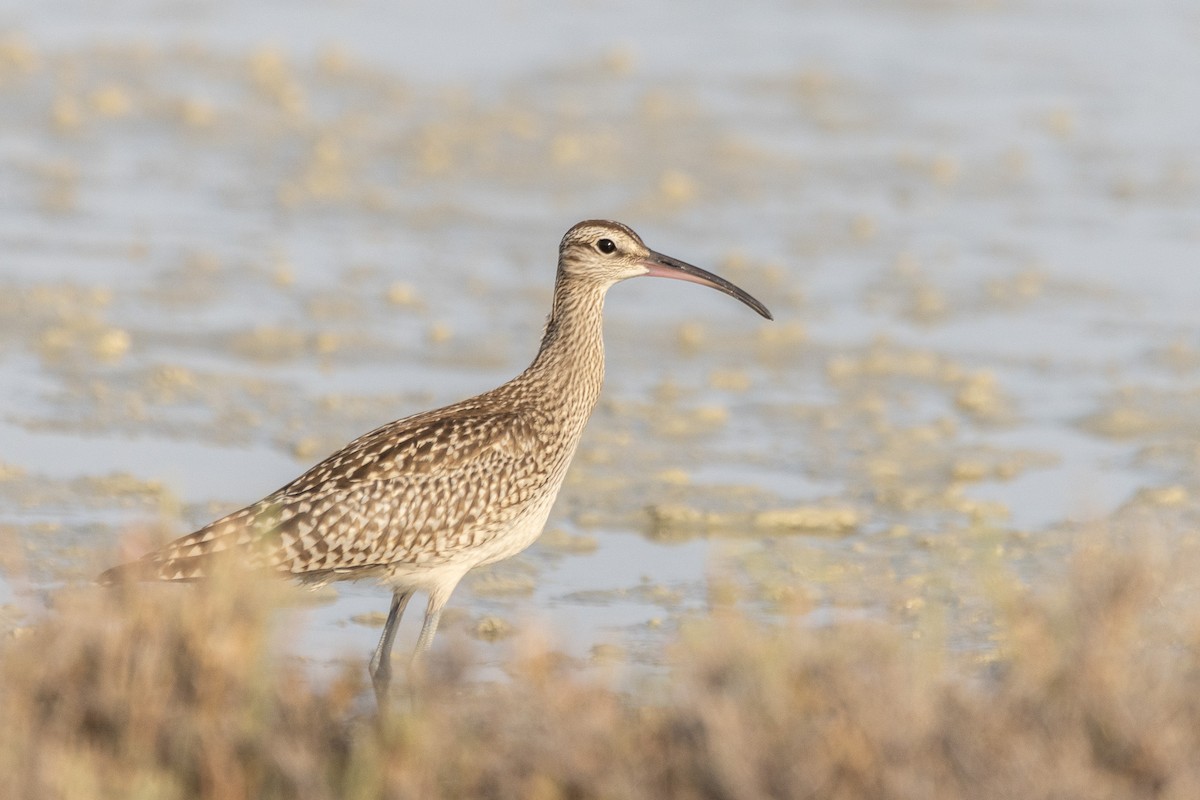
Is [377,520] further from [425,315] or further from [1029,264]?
[1029,264]

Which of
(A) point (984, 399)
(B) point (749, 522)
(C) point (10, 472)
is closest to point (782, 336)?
(A) point (984, 399)

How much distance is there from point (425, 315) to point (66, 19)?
26.6ft

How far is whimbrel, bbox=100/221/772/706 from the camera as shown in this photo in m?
7.34

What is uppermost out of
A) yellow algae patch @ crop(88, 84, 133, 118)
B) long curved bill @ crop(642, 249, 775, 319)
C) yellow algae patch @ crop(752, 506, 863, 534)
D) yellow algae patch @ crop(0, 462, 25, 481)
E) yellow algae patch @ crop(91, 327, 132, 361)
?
yellow algae patch @ crop(88, 84, 133, 118)

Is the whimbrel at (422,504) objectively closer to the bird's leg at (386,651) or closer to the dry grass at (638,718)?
the bird's leg at (386,651)

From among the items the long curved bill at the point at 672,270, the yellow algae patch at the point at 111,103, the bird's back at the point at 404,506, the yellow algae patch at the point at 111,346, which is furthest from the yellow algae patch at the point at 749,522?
the yellow algae patch at the point at 111,103

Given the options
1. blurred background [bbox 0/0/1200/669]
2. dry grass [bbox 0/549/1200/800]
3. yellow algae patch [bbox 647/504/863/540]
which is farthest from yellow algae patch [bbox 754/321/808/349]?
dry grass [bbox 0/549/1200/800]

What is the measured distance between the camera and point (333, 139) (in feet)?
53.1

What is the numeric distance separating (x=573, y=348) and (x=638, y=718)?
2.55 metres

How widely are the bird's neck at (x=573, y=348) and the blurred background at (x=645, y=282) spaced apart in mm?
824

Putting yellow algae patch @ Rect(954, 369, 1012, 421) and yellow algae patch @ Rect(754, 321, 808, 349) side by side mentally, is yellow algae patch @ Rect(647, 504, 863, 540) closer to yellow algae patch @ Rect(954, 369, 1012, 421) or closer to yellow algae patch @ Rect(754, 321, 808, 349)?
yellow algae patch @ Rect(954, 369, 1012, 421)

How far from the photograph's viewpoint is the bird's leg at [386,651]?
7422 millimetres

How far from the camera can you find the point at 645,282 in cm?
1371

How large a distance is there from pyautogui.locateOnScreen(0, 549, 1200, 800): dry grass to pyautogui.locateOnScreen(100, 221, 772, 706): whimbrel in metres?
1.21
